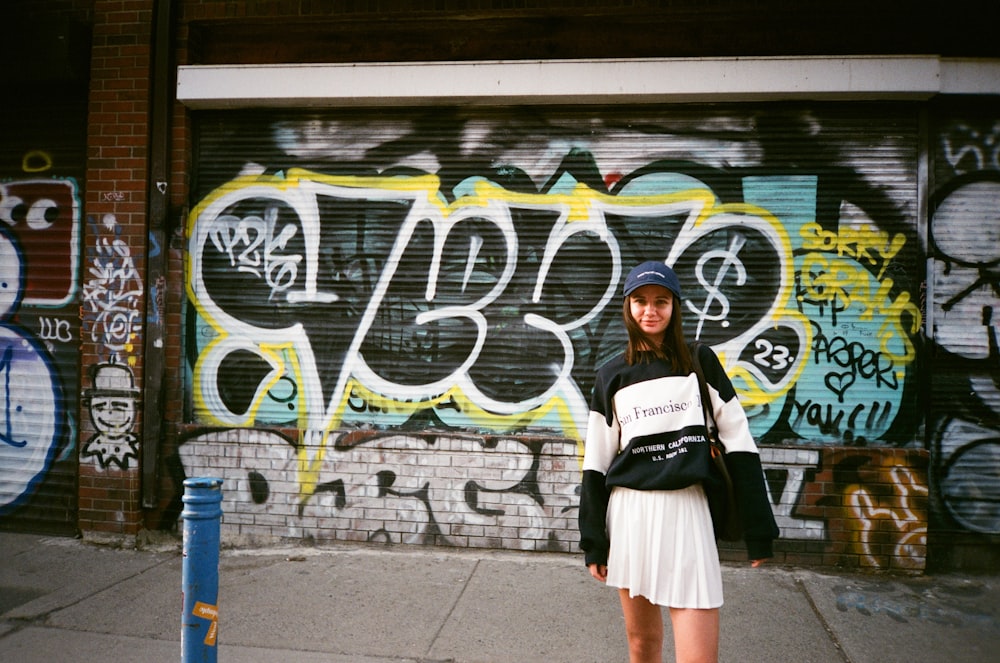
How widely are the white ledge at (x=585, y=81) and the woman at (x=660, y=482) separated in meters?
2.77

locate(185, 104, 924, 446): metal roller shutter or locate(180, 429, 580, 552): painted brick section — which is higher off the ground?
locate(185, 104, 924, 446): metal roller shutter

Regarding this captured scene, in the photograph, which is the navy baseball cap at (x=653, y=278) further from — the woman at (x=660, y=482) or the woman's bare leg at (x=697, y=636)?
the woman's bare leg at (x=697, y=636)

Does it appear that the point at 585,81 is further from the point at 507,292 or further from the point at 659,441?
the point at 659,441

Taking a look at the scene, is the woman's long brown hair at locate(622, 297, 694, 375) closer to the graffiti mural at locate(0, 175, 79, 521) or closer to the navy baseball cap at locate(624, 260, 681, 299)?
the navy baseball cap at locate(624, 260, 681, 299)

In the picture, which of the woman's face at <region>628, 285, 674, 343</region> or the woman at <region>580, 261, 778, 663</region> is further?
the woman's face at <region>628, 285, 674, 343</region>

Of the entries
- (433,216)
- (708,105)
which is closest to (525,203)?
(433,216)

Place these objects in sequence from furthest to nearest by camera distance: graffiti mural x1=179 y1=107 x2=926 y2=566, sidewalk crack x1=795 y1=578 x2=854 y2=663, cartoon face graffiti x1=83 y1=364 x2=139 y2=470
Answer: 1. cartoon face graffiti x1=83 y1=364 x2=139 y2=470
2. graffiti mural x1=179 y1=107 x2=926 y2=566
3. sidewalk crack x1=795 y1=578 x2=854 y2=663

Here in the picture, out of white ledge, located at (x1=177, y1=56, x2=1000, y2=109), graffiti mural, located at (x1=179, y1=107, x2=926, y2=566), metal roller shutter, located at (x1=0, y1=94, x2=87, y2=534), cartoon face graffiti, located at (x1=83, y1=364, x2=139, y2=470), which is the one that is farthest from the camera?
metal roller shutter, located at (x1=0, y1=94, x2=87, y2=534)

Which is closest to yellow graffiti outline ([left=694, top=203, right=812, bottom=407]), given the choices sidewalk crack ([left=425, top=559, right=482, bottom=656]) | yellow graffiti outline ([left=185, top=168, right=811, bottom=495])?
yellow graffiti outline ([left=185, top=168, right=811, bottom=495])

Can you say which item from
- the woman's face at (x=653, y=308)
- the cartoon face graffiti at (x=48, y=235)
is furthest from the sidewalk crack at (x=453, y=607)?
the cartoon face graffiti at (x=48, y=235)

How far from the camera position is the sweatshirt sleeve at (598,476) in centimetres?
265

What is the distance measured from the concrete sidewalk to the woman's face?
6.39 ft

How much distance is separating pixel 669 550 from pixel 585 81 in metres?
3.53

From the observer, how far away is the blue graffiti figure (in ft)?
18.3
